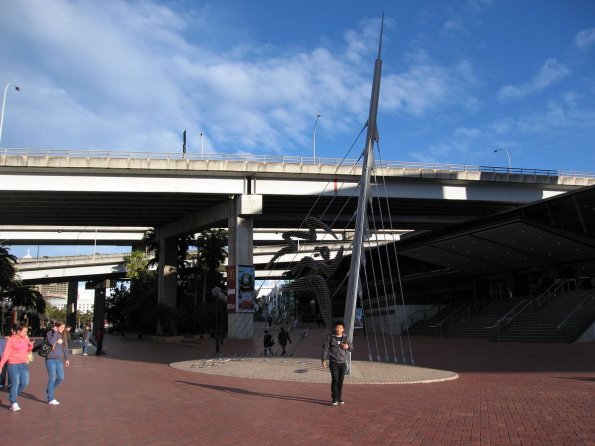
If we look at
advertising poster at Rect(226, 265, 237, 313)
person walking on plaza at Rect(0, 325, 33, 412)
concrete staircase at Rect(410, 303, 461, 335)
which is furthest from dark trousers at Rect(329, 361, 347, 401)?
concrete staircase at Rect(410, 303, 461, 335)

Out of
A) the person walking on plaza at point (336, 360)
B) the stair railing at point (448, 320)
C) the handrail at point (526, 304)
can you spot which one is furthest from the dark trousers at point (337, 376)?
the stair railing at point (448, 320)

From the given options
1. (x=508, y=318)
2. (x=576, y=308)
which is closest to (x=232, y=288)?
(x=508, y=318)

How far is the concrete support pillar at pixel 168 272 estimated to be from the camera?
51.5 m

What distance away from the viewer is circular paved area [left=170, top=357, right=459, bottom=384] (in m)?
14.8

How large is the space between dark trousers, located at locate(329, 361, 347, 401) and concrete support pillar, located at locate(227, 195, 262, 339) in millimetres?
29606

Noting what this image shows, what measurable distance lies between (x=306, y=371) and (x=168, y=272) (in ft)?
123

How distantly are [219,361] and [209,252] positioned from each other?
33106 mm

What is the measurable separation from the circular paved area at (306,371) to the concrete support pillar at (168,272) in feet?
103

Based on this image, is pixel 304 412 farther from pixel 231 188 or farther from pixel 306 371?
pixel 231 188

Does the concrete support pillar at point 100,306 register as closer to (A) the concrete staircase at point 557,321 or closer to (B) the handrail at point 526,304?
(B) the handrail at point 526,304

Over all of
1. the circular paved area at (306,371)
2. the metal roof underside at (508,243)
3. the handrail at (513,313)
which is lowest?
the circular paved area at (306,371)

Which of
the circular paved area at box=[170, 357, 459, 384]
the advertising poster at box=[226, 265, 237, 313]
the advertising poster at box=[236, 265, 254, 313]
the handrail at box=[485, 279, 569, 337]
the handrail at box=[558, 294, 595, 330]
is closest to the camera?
the circular paved area at box=[170, 357, 459, 384]

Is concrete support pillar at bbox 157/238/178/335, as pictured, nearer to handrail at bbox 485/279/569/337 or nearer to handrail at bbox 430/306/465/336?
handrail at bbox 430/306/465/336

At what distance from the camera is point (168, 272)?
52.0 meters
